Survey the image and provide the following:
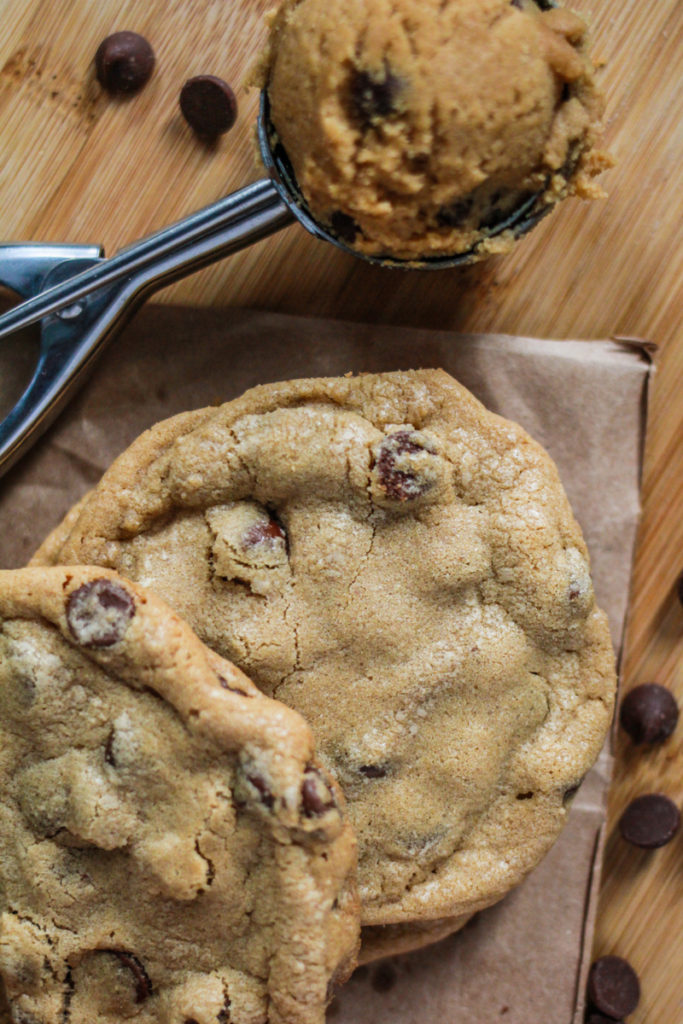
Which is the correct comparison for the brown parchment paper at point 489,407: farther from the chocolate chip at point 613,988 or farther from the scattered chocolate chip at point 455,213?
the scattered chocolate chip at point 455,213

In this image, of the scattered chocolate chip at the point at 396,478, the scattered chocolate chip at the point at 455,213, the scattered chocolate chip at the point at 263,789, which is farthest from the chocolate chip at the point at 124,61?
the scattered chocolate chip at the point at 263,789

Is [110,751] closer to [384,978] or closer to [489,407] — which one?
[384,978]

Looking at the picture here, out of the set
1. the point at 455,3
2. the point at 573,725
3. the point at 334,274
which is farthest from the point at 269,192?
the point at 573,725

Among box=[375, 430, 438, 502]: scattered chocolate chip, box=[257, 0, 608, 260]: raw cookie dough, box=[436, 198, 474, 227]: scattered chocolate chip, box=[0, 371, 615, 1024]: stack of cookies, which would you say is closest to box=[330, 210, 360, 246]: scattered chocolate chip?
box=[257, 0, 608, 260]: raw cookie dough

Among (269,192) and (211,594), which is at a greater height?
(269,192)

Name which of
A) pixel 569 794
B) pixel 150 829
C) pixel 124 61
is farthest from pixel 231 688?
pixel 124 61

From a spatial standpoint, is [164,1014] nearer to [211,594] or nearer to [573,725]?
[211,594]

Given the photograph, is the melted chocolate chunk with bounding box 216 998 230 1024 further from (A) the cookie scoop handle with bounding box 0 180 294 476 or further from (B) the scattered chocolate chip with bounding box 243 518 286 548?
(A) the cookie scoop handle with bounding box 0 180 294 476
